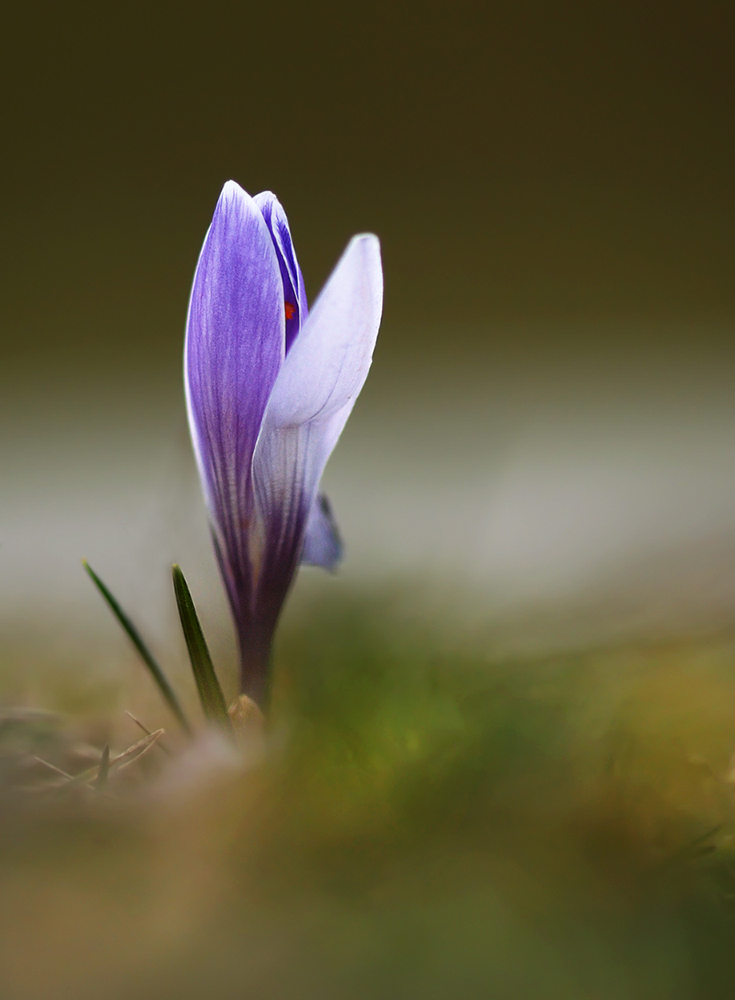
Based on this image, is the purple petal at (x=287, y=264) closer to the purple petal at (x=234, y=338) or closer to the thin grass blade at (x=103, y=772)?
the purple petal at (x=234, y=338)

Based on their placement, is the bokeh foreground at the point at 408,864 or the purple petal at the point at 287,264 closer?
the bokeh foreground at the point at 408,864

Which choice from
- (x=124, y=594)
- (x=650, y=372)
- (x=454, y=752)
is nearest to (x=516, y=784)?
(x=454, y=752)

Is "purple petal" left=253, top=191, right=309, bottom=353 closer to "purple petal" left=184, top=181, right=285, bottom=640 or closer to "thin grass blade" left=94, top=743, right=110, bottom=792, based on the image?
"purple petal" left=184, top=181, right=285, bottom=640

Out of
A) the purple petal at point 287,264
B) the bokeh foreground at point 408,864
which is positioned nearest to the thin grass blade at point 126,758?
the bokeh foreground at point 408,864

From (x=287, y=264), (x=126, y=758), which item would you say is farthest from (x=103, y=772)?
(x=287, y=264)

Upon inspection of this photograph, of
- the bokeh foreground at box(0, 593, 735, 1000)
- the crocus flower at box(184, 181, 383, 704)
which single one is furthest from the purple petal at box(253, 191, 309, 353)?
the bokeh foreground at box(0, 593, 735, 1000)

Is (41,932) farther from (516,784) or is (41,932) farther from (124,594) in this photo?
(124,594)
